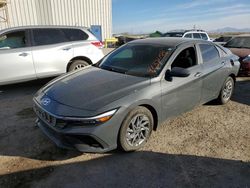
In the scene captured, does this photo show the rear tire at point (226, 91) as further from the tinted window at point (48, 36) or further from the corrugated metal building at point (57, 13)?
the corrugated metal building at point (57, 13)

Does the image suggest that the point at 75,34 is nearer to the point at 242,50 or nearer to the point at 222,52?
the point at 222,52

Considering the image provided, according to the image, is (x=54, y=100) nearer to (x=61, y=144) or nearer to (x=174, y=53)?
(x=61, y=144)

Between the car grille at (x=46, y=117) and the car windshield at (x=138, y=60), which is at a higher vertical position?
the car windshield at (x=138, y=60)

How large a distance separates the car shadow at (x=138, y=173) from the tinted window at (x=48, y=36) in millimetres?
3982

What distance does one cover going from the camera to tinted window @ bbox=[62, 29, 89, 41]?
6.21m

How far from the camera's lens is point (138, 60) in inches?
145

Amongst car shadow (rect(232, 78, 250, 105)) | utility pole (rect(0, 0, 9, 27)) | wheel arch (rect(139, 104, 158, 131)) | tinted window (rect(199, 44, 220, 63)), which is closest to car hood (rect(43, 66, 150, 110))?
wheel arch (rect(139, 104, 158, 131))

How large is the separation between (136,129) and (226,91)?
2854 mm

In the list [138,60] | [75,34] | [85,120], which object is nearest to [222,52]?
Answer: [138,60]

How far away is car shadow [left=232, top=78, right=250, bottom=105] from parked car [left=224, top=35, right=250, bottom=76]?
1.36 ft

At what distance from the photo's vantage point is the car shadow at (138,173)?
2.52 metres

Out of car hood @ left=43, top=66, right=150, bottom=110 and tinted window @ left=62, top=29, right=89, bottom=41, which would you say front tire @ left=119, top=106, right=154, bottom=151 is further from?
tinted window @ left=62, top=29, right=89, bottom=41

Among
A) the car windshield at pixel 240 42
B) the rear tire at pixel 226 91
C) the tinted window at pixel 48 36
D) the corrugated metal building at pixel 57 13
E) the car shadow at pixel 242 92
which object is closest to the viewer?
the rear tire at pixel 226 91

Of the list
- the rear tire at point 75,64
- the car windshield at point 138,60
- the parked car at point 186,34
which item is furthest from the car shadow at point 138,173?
the parked car at point 186,34
